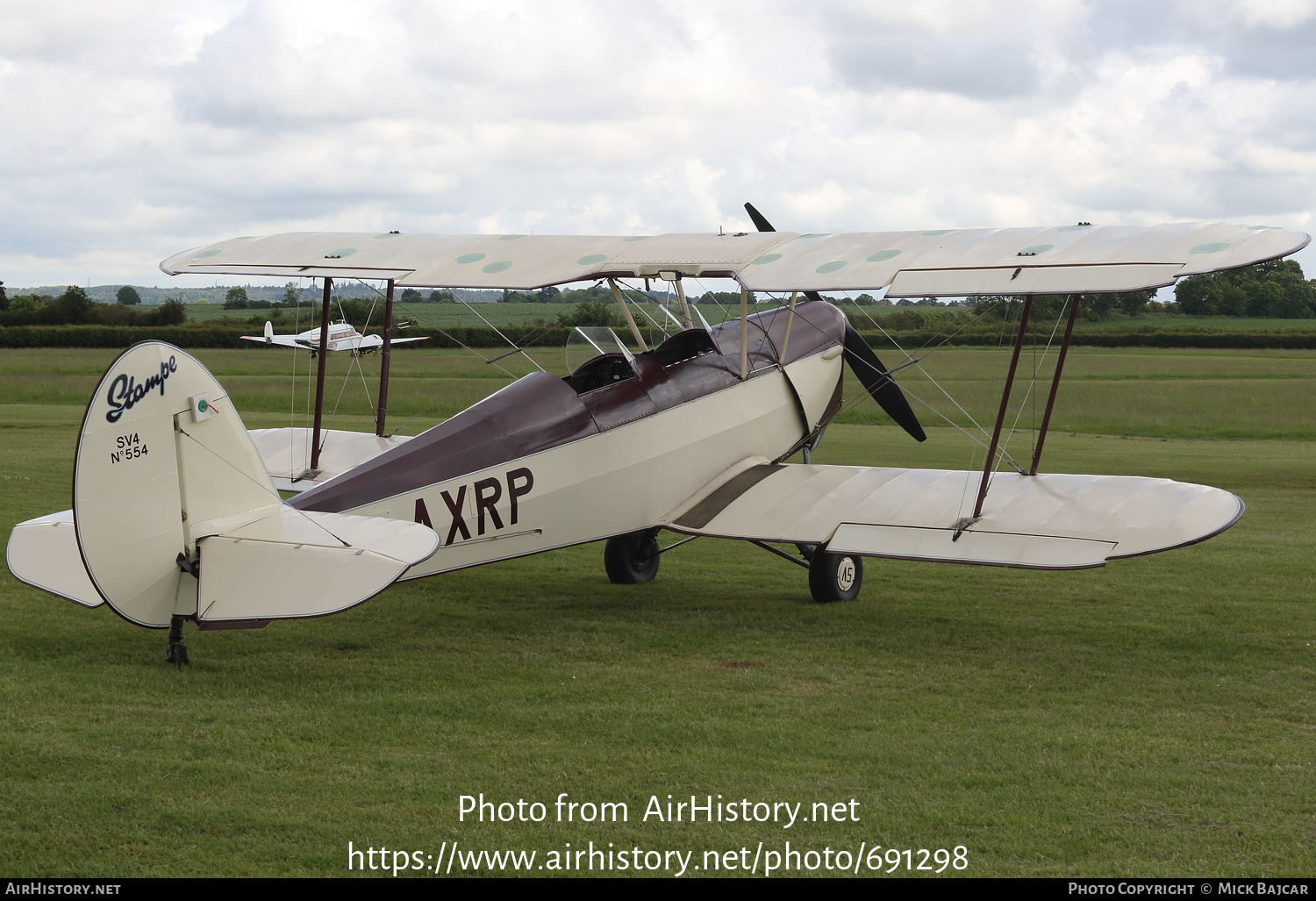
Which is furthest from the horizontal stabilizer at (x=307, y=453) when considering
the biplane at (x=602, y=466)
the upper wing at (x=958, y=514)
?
the upper wing at (x=958, y=514)

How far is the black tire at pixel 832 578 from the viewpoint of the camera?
839 centimetres

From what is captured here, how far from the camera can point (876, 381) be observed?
10047mm

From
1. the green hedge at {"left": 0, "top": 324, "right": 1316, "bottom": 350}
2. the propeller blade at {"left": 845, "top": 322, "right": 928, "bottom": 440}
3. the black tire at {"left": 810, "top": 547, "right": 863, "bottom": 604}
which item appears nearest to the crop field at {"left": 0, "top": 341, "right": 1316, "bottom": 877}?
the black tire at {"left": 810, "top": 547, "right": 863, "bottom": 604}

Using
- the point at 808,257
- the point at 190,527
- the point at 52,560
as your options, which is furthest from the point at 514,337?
the point at 190,527

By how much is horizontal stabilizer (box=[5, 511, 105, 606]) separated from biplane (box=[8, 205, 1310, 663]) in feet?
0.05

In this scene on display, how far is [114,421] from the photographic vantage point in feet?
16.9

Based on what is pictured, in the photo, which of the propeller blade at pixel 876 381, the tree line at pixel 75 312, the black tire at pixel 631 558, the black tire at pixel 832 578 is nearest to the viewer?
the black tire at pixel 832 578

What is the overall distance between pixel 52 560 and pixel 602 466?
3.22 metres

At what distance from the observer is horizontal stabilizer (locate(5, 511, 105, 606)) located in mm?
5480

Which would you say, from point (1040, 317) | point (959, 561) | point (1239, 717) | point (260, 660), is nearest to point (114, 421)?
point (260, 660)

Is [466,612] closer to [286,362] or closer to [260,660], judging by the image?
[260,660]

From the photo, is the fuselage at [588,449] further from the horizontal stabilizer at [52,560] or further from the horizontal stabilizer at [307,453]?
the horizontal stabilizer at [307,453]
